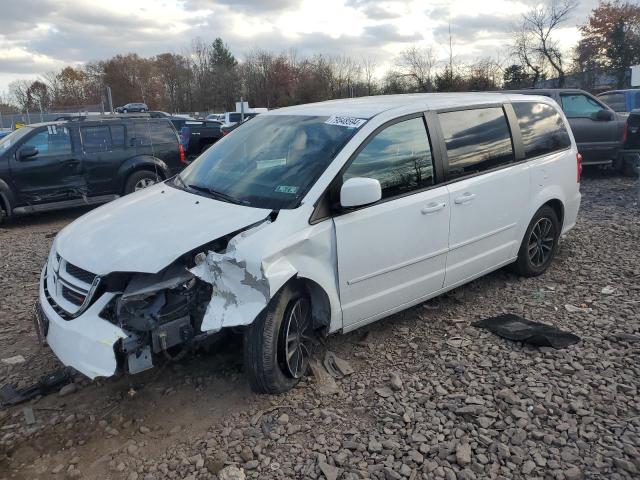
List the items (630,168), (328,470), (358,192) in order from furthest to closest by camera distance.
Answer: (630,168), (358,192), (328,470)

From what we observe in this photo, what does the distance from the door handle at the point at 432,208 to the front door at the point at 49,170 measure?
291 inches

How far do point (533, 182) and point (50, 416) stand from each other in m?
4.31

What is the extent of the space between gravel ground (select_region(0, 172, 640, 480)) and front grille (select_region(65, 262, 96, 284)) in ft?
2.80

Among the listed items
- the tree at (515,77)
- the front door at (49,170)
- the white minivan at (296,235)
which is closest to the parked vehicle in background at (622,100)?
the white minivan at (296,235)

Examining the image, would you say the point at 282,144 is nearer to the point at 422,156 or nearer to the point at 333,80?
the point at 422,156

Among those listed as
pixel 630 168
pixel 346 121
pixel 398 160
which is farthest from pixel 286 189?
pixel 630 168

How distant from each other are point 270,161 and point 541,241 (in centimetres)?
299

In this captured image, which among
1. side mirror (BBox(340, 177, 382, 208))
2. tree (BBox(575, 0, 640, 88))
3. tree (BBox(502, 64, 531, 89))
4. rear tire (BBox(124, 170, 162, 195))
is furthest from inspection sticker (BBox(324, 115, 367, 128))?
tree (BBox(575, 0, 640, 88))

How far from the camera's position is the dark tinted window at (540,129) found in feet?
16.2

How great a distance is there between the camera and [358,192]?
3.34m

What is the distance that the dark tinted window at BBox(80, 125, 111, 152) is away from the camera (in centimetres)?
946

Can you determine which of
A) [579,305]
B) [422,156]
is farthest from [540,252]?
[422,156]

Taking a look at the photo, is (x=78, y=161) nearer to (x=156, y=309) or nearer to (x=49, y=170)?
(x=49, y=170)

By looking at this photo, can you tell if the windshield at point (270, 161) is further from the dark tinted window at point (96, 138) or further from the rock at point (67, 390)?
the dark tinted window at point (96, 138)
